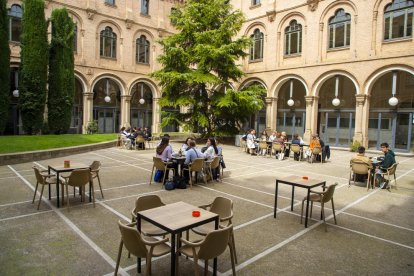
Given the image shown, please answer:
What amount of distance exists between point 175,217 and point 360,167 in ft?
24.6

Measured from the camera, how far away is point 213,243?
340 centimetres

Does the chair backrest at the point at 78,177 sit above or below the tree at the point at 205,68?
below

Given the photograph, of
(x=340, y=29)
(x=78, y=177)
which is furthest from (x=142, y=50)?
(x=78, y=177)

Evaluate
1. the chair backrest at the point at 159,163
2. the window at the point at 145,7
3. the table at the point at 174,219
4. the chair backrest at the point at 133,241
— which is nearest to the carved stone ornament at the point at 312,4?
the window at the point at 145,7

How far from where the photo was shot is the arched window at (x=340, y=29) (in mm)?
21234

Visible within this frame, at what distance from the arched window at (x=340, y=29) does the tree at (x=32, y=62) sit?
2049 cm

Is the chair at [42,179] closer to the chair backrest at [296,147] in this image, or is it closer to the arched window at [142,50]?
the chair backrest at [296,147]

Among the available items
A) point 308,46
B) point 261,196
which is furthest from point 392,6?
point 261,196

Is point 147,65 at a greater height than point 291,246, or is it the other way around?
point 147,65

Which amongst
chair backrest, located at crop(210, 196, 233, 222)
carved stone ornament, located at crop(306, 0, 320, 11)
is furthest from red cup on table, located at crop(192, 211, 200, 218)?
carved stone ornament, located at crop(306, 0, 320, 11)

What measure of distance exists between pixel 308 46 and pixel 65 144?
18.3 m

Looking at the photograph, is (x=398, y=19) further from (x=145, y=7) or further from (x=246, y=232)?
(x=145, y=7)

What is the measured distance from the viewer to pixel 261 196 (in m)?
8.08

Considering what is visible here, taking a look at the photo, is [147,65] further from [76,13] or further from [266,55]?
[266,55]
